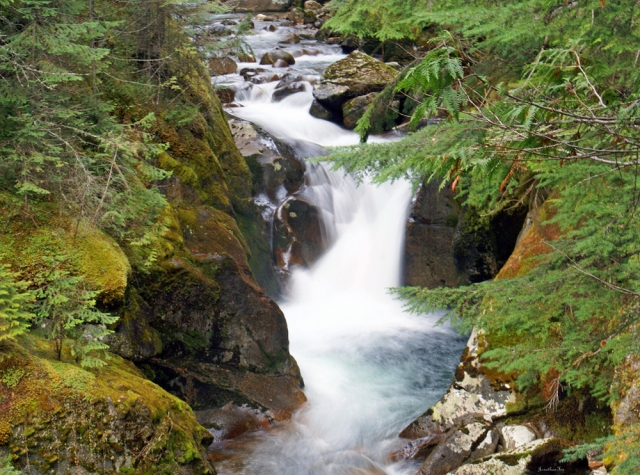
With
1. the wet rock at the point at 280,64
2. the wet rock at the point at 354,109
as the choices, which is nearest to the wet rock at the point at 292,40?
the wet rock at the point at 280,64

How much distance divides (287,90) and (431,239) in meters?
7.33

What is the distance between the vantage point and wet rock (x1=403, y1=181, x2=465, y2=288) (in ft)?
35.2

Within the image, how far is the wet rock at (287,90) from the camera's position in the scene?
15.6m

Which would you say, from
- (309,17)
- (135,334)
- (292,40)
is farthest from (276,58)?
(135,334)

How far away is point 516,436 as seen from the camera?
5117mm

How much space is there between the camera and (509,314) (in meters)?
4.07

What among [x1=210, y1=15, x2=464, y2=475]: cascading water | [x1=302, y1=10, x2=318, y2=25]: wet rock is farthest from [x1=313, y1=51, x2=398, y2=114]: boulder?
[x1=302, y1=10, x2=318, y2=25]: wet rock

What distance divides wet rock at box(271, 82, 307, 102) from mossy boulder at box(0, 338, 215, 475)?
41.2ft

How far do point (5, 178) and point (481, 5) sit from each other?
489cm

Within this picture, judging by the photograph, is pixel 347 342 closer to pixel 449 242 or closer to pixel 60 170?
pixel 449 242

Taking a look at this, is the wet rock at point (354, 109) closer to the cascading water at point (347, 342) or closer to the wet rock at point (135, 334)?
the cascading water at point (347, 342)

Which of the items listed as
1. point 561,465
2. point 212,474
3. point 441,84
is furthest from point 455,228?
point 441,84

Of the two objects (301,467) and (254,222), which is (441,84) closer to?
(301,467)

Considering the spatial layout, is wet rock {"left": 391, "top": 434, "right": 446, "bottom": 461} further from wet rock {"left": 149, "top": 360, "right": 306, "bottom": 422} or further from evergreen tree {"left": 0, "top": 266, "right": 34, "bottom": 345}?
evergreen tree {"left": 0, "top": 266, "right": 34, "bottom": 345}
